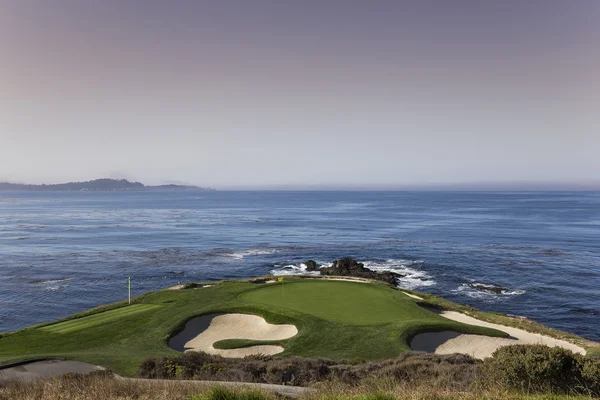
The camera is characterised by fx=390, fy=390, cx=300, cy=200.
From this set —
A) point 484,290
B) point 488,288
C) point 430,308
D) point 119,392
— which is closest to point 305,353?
point 119,392

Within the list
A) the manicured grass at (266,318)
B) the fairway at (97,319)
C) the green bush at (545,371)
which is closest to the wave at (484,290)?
the manicured grass at (266,318)

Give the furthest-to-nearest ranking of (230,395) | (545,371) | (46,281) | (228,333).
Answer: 1. (46,281)
2. (228,333)
3. (545,371)
4. (230,395)

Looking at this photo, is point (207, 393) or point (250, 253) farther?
point (250, 253)

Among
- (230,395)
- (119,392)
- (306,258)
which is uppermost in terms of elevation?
(230,395)

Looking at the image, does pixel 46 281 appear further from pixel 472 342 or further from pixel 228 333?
pixel 472 342

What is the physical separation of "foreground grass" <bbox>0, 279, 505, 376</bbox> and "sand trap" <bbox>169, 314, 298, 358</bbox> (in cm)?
42

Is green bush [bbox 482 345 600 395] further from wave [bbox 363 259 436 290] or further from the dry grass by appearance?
wave [bbox 363 259 436 290]

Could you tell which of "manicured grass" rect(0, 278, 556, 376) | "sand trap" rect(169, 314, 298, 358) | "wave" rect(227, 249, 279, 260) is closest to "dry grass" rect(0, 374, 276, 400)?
"manicured grass" rect(0, 278, 556, 376)

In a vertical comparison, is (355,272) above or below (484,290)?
above

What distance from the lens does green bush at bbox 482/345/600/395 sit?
376 inches

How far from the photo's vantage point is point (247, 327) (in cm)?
2172

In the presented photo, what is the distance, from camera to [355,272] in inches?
1582

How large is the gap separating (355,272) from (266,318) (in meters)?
19.8

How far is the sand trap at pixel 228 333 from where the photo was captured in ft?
61.6
